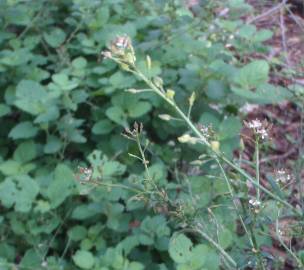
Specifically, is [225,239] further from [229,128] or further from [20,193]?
[20,193]

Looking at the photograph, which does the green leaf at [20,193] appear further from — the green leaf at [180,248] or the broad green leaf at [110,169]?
the green leaf at [180,248]

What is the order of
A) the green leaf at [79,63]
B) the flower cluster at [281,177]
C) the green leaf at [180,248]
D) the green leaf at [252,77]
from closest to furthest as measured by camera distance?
1. the flower cluster at [281,177]
2. the green leaf at [180,248]
3. the green leaf at [252,77]
4. the green leaf at [79,63]

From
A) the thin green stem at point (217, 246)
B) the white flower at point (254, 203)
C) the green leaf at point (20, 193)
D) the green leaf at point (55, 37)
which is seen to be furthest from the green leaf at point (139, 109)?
the white flower at point (254, 203)

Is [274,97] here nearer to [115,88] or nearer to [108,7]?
[115,88]

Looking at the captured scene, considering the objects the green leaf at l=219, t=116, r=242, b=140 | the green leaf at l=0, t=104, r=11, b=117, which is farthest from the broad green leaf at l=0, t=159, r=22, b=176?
the green leaf at l=219, t=116, r=242, b=140

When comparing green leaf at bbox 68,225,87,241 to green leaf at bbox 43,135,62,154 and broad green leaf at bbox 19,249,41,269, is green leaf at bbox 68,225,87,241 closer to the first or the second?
broad green leaf at bbox 19,249,41,269

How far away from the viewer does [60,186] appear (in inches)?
99.0

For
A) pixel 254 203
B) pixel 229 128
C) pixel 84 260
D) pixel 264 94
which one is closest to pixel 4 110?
pixel 84 260

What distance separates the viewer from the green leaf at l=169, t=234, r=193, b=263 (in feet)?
6.23

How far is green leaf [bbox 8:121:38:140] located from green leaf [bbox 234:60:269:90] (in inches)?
35.0

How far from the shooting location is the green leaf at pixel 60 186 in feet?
8.18

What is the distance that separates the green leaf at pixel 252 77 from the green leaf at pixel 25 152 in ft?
2.95

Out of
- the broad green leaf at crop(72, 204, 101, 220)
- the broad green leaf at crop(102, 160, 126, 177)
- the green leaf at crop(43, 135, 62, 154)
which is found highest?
the broad green leaf at crop(102, 160, 126, 177)

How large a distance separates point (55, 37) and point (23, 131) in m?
0.56
